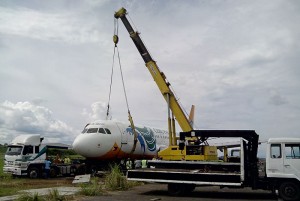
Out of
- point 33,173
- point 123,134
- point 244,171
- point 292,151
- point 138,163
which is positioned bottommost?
point 33,173

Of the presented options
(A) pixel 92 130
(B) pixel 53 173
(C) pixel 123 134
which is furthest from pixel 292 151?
(B) pixel 53 173

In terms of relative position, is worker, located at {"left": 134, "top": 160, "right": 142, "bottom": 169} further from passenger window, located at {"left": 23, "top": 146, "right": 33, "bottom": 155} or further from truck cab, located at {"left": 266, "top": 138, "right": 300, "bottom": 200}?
truck cab, located at {"left": 266, "top": 138, "right": 300, "bottom": 200}

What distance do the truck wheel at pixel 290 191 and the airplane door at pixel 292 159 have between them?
1.44ft

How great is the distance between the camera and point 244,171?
51.7 feet

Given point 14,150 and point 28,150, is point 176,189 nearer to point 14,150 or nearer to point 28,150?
point 28,150

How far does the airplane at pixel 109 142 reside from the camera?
2589 centimetres

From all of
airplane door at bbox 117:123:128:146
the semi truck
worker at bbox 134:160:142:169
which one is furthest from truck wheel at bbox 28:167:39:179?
the semi truck

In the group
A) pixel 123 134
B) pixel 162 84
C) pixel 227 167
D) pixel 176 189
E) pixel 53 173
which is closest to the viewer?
pixel 176 189

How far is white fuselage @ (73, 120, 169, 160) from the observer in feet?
84.9

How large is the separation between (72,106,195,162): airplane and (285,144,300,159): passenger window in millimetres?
12189

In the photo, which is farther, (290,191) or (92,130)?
(92,130)

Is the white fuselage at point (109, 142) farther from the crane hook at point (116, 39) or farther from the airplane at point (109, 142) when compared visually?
the crane hook at point (116, 39)

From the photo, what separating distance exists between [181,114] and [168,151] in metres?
4.68

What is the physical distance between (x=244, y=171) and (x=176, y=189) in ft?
10.7
